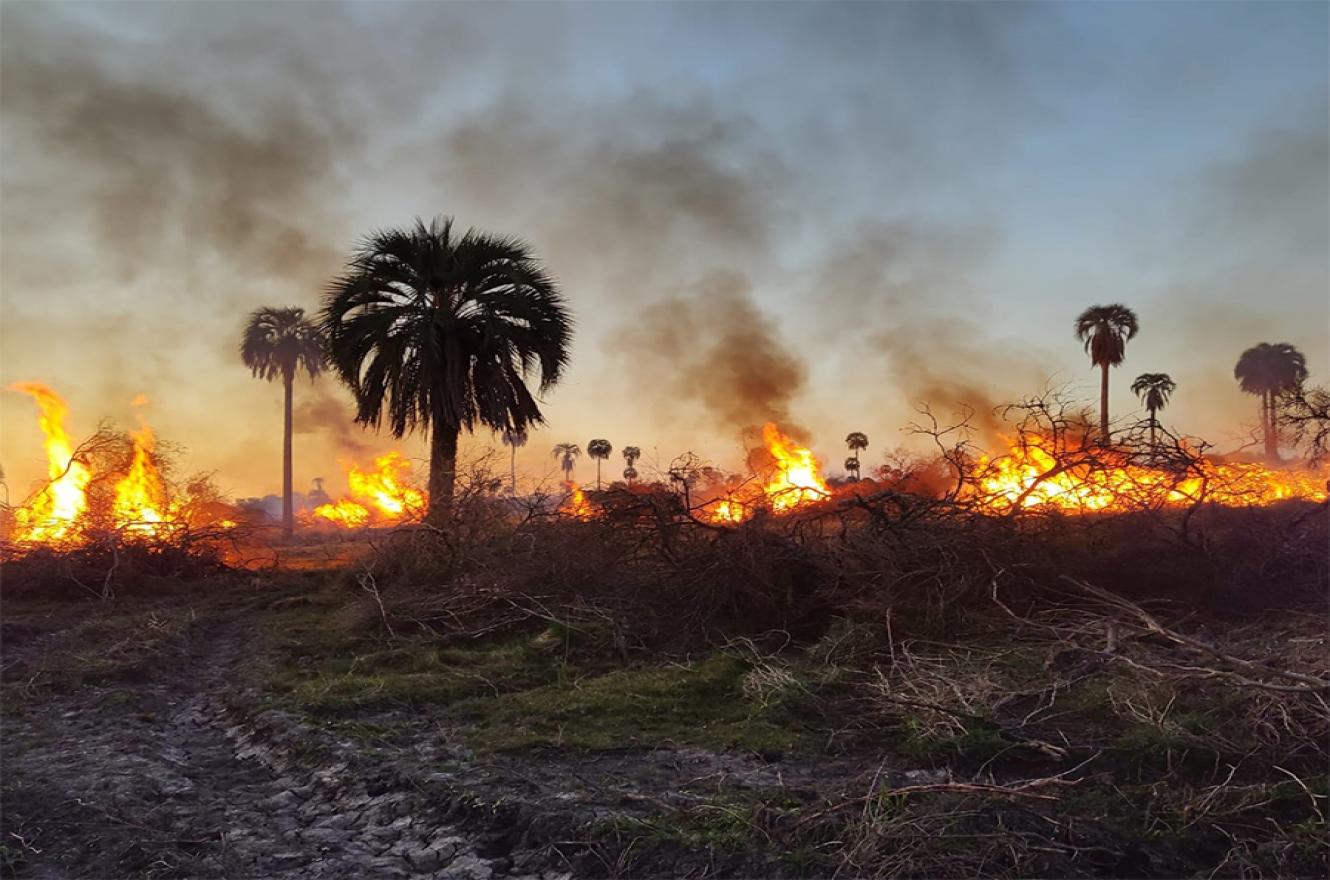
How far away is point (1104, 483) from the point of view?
964 centimetres

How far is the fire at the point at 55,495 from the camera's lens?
13.7 meters

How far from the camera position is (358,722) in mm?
5996

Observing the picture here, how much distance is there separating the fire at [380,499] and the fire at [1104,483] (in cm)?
953

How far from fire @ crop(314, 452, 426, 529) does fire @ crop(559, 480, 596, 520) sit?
10.8 feet

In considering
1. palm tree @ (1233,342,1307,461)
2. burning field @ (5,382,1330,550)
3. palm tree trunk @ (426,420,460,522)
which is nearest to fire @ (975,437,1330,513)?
burning field @ (5,382,1330,550)

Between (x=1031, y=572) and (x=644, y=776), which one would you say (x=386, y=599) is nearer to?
(x=644, y=776)

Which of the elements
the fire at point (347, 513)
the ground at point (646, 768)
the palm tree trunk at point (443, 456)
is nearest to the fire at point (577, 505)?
the ground at point (646, 768)

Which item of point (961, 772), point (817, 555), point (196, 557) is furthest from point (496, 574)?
point (196, 557)

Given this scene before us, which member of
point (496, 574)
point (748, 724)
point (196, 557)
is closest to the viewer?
point (748, 724)

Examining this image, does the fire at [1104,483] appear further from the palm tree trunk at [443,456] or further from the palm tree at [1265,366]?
the palm tree at [1265,366]

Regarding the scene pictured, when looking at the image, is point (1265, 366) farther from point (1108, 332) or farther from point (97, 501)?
point (97, 501)

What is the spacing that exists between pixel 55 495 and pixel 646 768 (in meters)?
15.5

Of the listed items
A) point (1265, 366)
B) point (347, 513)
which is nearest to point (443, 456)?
point (347, 513)

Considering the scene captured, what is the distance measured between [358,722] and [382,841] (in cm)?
209
